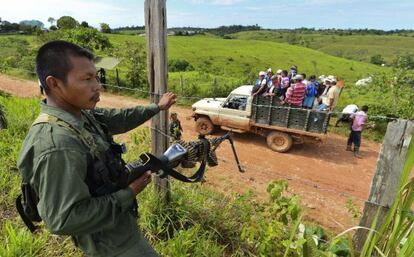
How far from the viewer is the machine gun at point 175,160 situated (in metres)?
1.94

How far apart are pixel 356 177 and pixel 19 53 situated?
26047mm

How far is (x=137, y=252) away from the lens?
2.05 m

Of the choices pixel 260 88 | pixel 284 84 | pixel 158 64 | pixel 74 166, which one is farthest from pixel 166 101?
pixel 284 84

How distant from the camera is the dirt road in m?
6.59

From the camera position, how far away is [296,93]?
8.59 metres

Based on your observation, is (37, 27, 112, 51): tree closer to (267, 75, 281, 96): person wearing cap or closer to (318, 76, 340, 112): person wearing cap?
(267, 75, 281, 96): person wearing cap

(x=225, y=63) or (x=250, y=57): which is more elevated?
(x=250, y=57)

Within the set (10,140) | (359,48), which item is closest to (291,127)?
(10,140)

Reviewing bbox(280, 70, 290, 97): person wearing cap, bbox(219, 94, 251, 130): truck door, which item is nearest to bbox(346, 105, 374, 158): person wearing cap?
bbox(280, 70, 290, 97): person wearing cap

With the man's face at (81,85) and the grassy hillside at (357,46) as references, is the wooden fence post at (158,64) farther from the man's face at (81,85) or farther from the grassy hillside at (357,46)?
the grassy hillside at (357,46)

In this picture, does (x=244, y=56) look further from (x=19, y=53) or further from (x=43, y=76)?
(x=43, y=76)

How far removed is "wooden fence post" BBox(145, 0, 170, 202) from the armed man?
1.24 metres

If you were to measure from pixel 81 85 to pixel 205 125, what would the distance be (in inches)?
337

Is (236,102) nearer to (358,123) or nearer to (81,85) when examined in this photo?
(358,123)
